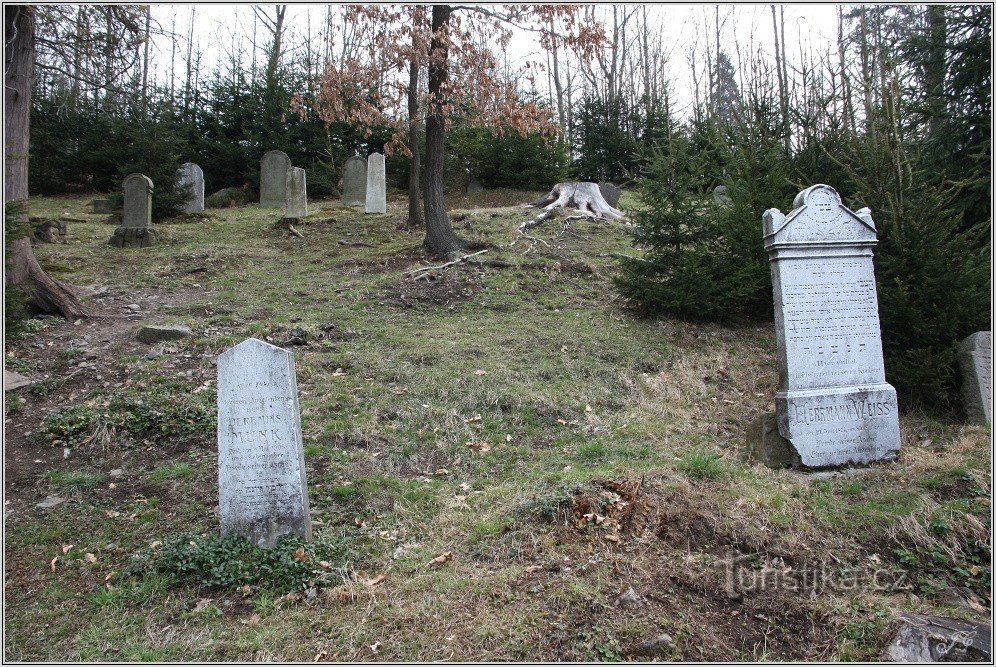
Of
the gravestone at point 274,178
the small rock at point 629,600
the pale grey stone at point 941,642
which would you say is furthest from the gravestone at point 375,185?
the pale grey stone at point 941,642

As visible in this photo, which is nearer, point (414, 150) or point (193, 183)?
point (414, 150)

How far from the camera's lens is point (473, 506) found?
5.00 meters

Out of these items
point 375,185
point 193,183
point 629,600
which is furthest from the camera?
point 193,183

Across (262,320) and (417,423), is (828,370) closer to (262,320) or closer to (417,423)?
(417,423)

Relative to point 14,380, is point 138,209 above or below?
above

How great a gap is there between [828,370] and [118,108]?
22.0 metres

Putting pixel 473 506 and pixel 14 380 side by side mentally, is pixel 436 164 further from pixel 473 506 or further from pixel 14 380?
pixel 473 506

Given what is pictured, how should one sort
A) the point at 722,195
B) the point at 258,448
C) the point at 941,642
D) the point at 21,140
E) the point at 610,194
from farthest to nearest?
the point at 610,194, the point at 722,195, the point at 21,140, the point at 258,448, the point at 941,642

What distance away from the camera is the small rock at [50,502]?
502cm

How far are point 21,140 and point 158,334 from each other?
4719 millimetres

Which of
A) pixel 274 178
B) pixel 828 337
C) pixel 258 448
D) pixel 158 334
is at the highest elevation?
pixel 274 178

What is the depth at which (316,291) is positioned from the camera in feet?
35.2

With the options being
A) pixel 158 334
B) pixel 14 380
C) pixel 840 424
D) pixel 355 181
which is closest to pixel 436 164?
pixel 158 334

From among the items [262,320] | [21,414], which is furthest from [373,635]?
[262,320]
